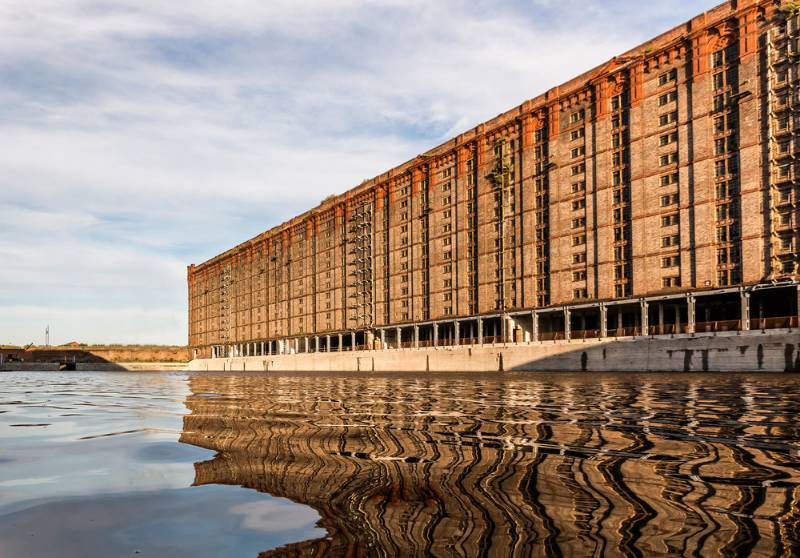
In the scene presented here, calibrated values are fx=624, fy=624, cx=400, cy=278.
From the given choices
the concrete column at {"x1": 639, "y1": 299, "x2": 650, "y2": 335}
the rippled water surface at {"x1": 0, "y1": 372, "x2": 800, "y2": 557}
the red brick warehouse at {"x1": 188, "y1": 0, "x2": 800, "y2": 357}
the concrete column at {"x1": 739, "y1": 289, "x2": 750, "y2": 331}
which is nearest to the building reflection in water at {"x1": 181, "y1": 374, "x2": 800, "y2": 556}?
the rippled water surface at {"x1": 0, "y1": 372, "x2": 800, "y2": 557}

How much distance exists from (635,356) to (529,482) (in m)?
51.3

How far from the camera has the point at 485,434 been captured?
7.58 metres

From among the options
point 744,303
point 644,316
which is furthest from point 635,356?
point 744,303

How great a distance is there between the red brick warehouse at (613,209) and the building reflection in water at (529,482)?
1893 inches

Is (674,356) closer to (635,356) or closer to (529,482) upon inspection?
(635,356)

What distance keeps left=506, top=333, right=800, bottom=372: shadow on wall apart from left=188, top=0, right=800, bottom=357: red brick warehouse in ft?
14.2

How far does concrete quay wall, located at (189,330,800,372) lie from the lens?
145ft

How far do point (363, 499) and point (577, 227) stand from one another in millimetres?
69781

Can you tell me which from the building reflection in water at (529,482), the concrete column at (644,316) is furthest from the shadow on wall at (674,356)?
the building reflection in water at (529,482)

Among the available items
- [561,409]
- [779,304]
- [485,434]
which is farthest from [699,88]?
[485,434]

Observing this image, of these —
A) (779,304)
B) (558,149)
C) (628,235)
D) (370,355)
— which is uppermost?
(558,149)

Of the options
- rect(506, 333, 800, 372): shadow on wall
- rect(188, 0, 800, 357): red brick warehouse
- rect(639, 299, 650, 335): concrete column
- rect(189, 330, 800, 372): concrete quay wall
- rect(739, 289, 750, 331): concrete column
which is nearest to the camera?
rect(506, 333, 800, 372): shadow on wall

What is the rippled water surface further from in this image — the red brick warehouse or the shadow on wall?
the red brick warehouse

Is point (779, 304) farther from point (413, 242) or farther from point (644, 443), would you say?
point (644, 443)
